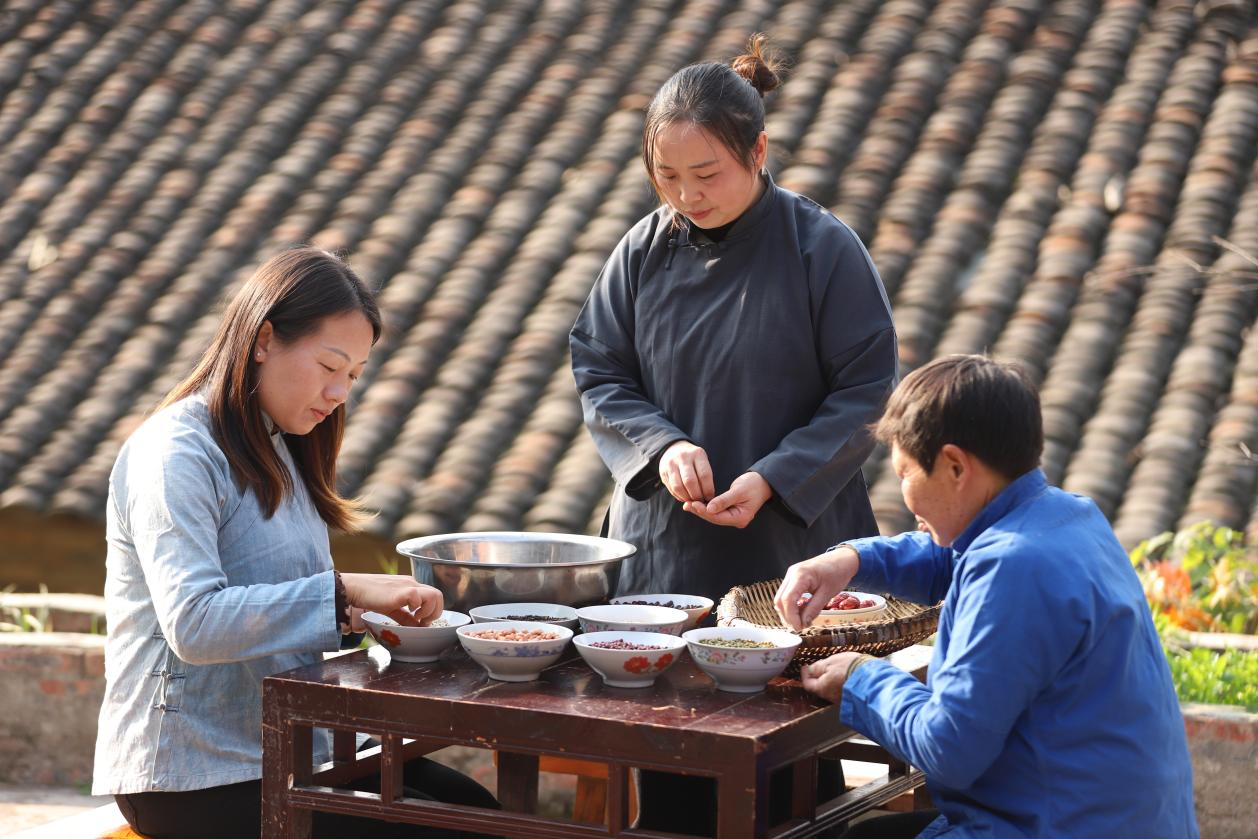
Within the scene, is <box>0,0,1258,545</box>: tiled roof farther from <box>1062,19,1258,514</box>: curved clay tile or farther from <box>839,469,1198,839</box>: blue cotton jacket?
<box>839,469,1198,839</box>: blue cotton jacket

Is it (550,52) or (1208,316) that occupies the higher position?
(550,52)

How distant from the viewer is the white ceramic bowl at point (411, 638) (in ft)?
9.14

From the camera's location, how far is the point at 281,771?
2709mm

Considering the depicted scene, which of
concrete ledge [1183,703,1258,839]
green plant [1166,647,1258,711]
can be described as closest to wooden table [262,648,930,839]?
concrete ledge [1183,703,1258,839]

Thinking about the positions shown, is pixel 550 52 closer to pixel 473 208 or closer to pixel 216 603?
pixel 473 208

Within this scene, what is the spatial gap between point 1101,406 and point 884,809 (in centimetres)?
296

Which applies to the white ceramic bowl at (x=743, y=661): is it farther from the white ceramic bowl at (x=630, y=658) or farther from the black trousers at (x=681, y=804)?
the black trousers at (x=681, y=804)

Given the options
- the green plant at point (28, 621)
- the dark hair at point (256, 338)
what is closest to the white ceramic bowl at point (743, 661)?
the dark hair at point (256, 338)

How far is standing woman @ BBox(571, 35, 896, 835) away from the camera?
10.4 feet

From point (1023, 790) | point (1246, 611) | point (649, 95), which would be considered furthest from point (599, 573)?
point (649, 95)

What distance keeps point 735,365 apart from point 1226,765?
2.01 metres

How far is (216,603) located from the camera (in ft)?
8.92

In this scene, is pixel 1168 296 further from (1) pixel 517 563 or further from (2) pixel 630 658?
(2) pixel 630 658

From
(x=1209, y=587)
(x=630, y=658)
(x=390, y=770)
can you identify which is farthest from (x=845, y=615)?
(x=1209, y=587)
